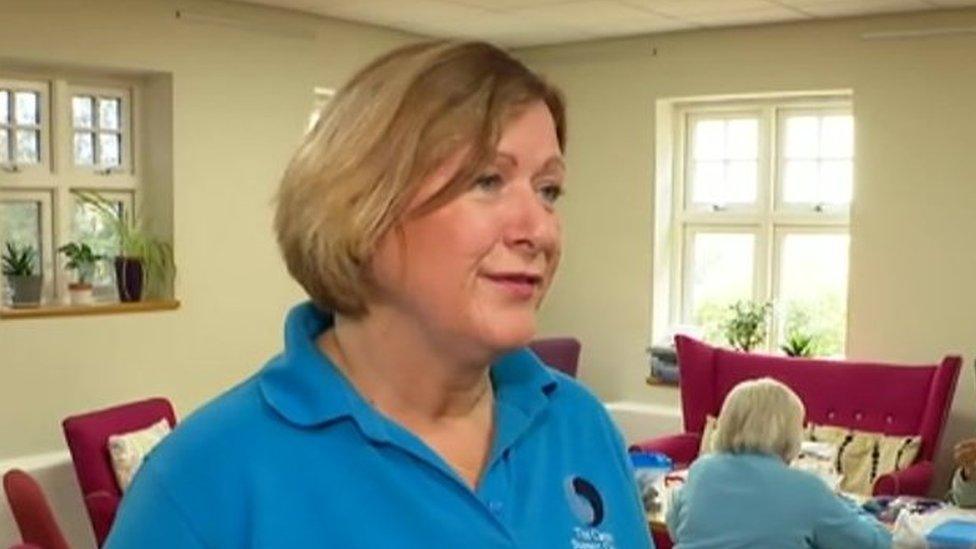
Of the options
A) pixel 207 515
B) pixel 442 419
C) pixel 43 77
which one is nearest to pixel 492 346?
pixel 442 419

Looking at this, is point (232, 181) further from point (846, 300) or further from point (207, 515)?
point (207, 515)

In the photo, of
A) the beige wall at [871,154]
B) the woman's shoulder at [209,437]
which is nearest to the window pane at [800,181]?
the beige wall at [871,154]

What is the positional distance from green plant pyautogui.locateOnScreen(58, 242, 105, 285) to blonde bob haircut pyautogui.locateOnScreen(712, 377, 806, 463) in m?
2.89

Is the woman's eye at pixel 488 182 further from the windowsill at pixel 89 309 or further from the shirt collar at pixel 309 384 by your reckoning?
the windowsill at pixel 89 309

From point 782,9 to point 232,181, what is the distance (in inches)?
101

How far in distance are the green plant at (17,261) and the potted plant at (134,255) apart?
36cm

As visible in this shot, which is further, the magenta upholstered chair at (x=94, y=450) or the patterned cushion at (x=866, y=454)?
the patterned cushion at (x=866, y=454)

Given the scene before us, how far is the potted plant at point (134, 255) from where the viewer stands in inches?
196

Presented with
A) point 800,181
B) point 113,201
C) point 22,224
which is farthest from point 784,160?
point 22,224

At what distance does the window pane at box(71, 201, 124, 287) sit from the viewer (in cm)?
496

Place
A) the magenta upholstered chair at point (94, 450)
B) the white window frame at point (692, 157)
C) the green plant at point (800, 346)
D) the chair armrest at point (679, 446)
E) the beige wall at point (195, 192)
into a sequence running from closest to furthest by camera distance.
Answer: the magenta upholstered chair at point (94, 450)
the beige wall at point (195, 192)
the chair armrest at point (679, 446)
the green plant at point (800, 346)
the white window frame at point (692, 157)

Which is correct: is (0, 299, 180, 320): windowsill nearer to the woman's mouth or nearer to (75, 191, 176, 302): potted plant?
(75, 191, 176, 302): potted plant

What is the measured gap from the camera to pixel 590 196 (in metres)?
6.36

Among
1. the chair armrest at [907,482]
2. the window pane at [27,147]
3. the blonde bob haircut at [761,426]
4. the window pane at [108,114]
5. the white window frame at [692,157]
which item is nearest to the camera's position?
the blonde bob haircut at [761,426]
